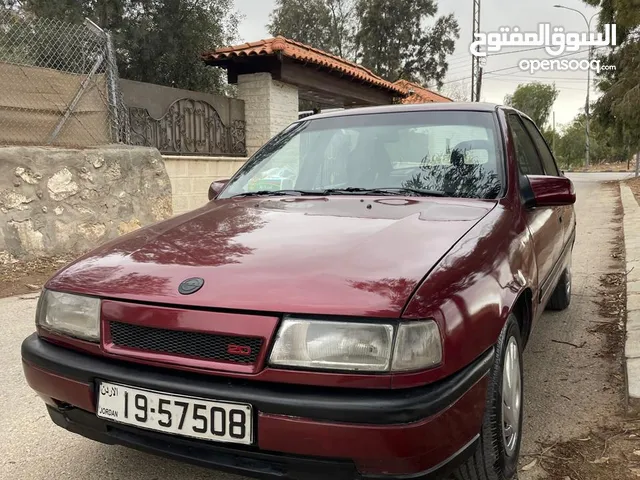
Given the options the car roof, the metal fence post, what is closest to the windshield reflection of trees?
the car roof

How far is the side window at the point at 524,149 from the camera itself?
2881 millimetres

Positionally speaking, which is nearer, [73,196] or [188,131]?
[73,196]

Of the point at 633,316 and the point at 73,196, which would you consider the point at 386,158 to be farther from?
the point at 73,196

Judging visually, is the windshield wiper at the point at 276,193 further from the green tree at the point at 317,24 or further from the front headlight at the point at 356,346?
the green tree at the point at 317,24

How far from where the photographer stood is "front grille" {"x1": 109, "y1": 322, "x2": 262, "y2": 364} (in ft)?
5.08

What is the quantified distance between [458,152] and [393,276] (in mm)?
1285

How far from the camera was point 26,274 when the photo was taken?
17.8 ft

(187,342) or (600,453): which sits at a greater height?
(187,342)

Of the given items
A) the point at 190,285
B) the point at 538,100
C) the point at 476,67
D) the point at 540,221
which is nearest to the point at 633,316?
the point at 540,221

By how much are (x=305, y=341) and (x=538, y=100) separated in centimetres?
7751

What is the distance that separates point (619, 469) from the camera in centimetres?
211

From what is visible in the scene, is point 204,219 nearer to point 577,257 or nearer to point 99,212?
point 99,212

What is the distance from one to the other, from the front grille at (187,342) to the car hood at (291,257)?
94mm

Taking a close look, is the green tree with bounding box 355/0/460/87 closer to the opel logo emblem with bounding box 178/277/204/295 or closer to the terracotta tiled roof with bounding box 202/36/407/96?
the terracotta tiled roof with bounding box 202/36/407/96
